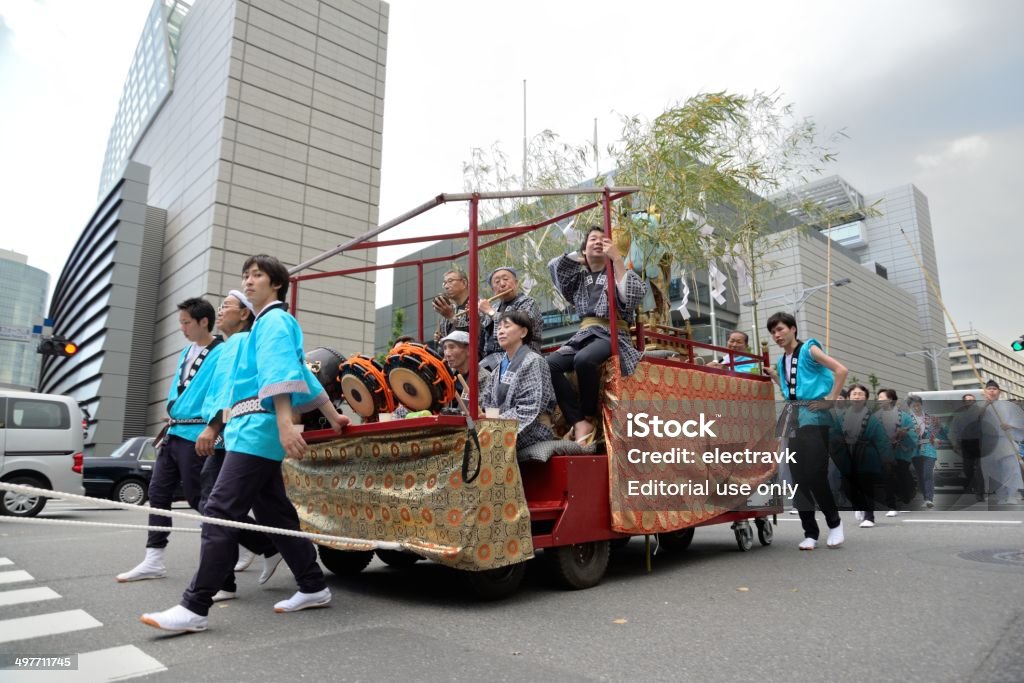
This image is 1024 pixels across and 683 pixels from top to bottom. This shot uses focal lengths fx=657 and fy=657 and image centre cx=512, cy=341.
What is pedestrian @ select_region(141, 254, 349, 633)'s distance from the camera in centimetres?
298

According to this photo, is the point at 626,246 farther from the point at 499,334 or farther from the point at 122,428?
the point at 122,428

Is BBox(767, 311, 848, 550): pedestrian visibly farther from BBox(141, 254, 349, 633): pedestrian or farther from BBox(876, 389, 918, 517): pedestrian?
BBox(141, 254, 349, 633): pedestrian

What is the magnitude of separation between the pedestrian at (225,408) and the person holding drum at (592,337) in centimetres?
208

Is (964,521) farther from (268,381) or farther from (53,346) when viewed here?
(53,346)

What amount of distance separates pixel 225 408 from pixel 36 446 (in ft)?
26.2

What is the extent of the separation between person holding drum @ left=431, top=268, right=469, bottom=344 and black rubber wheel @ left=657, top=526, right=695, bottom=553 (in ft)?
8.33

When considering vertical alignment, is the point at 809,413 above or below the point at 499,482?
above

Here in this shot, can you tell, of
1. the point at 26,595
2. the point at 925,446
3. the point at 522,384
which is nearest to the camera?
the point at 26,595

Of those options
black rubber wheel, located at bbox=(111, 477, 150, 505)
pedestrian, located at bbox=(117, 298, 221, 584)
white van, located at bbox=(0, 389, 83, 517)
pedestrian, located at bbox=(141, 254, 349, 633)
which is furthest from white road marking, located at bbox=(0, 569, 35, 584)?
black rubber wheel, located at bbox=(111, 477, 150, 505)

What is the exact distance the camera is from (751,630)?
302 cm

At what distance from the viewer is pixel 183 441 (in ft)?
14.3

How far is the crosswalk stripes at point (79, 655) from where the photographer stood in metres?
2.40

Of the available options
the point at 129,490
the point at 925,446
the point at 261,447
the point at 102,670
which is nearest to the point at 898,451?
the point at 925,446

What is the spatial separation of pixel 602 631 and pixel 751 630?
0.68 metres
